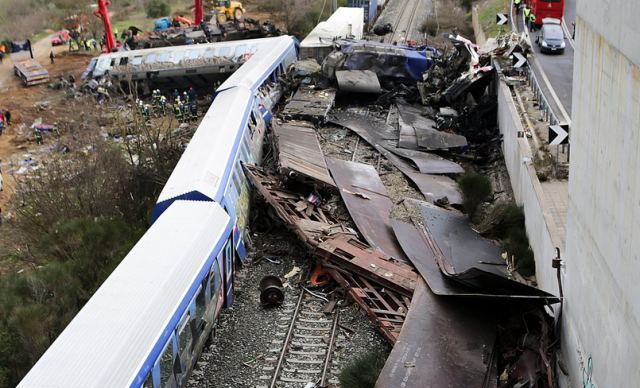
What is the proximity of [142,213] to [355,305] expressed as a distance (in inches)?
294

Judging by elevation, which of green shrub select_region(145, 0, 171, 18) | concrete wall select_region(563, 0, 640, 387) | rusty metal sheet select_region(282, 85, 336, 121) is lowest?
green shrub select_region(145, 0, 171, 18)

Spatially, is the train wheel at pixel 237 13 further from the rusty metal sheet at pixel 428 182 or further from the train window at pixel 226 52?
the rusty metal sheet at pixel 428 182

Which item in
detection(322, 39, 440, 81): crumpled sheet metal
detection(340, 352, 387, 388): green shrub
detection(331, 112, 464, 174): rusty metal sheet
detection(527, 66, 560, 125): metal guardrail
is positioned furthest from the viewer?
detection(322, 39, 440, 81): crumpled sheet metal

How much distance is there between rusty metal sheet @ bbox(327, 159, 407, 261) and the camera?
15922 mm

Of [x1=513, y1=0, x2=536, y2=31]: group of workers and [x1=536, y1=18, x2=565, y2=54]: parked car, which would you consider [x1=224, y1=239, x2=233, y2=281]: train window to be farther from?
[x1=513, y1=0, x2=536, y2=31]: group of workers

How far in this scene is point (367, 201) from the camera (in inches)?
703

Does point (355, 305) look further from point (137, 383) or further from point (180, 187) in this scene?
point (137, 383)

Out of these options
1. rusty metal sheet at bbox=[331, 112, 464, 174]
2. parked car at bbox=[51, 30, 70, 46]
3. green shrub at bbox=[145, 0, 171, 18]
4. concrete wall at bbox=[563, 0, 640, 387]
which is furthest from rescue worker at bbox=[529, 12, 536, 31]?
green shrub at bbox=[145, 0, 171, 18]

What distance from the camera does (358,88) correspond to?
27312mm

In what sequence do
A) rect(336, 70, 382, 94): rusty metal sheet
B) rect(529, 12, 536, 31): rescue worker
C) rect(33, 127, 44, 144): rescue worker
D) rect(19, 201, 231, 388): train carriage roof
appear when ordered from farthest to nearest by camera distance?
rect(529, 12, 536, 31): rescue worker
rect(33, 127, 44, 144): rescue worker
rect(336, 70, 382, 94): rusty metal sheet
rect(19, 201, 231, 388): train carriage roof

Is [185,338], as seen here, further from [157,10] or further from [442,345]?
[157,10]

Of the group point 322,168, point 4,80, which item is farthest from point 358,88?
point 4,80

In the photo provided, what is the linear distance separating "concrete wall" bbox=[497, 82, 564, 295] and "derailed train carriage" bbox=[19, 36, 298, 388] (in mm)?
5889

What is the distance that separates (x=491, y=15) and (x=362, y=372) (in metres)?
36.3
